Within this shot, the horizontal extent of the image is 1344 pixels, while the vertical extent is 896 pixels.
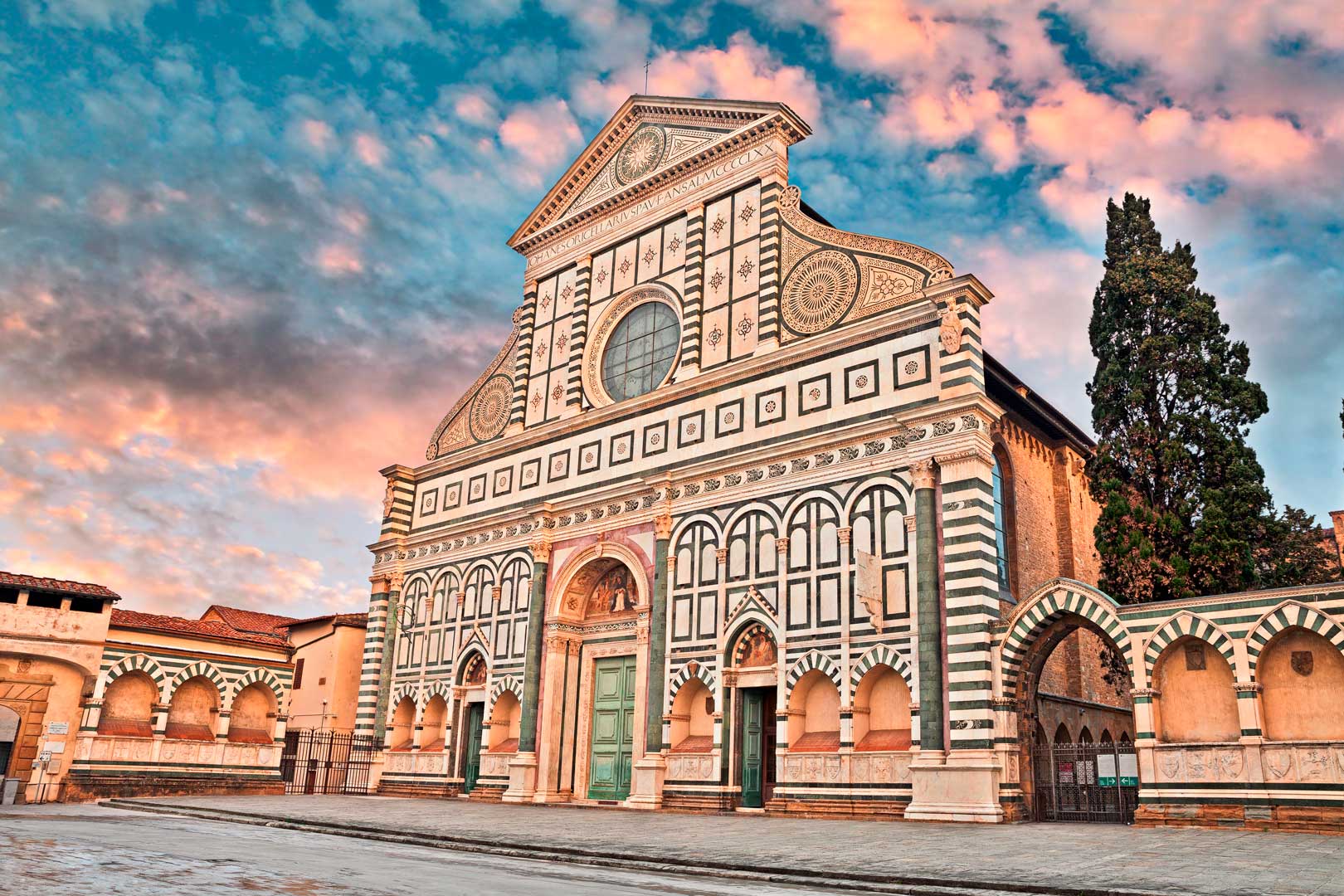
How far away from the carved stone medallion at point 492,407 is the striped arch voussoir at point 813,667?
13800 mm

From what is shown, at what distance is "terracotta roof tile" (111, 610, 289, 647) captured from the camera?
28703 mm

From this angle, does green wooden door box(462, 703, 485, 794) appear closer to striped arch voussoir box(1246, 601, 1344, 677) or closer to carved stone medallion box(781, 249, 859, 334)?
carved stone medallion box(781, 249, 859, 334)

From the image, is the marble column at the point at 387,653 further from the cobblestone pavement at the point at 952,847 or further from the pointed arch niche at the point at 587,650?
the cobblestone pavement at the point at 952,847

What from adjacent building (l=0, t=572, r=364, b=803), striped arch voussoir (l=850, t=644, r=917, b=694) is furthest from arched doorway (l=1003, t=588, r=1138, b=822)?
adjacent building (l=0, t=572, r=364, b=803)

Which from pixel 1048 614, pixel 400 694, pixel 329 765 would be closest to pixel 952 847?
pixel 1048 614

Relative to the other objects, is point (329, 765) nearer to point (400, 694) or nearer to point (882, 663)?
point (400, 694)

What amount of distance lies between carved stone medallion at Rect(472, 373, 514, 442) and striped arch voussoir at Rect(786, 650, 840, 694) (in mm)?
13800

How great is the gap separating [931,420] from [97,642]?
75.6 ft

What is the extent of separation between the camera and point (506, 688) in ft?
89.8

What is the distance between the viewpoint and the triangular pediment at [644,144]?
26531 millimetres

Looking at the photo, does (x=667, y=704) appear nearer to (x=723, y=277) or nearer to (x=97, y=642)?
(x=723, y=277)

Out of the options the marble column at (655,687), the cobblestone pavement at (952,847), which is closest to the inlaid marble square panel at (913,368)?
the marble column at (655,687)

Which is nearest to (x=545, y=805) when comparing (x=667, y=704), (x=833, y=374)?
(x=667, y=704)

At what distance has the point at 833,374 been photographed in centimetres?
2230
